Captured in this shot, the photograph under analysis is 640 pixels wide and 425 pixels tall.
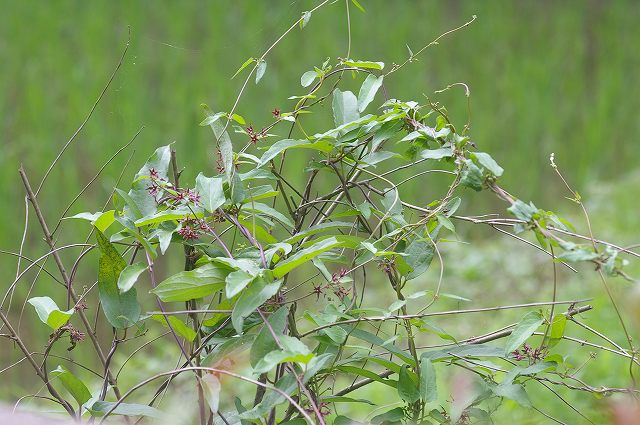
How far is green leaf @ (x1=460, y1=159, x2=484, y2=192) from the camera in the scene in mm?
872

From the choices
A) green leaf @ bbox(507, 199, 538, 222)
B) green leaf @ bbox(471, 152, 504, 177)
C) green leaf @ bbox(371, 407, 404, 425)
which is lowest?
green leaf @ bbox(371, 407, 404, 425)

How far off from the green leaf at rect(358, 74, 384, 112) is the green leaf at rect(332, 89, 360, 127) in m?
0.01

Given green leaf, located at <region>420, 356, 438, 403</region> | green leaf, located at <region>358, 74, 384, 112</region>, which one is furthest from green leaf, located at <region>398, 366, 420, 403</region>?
green leaf, located at <region>358, 74, 384, 112</region>

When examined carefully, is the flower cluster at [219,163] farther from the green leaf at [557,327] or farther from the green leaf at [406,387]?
the green leaf at [557,327]

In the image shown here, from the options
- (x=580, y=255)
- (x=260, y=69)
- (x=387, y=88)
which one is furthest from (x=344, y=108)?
(x=387, y=88)

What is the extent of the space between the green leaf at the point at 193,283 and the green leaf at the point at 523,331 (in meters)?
0.30

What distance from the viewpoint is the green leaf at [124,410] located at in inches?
33.8

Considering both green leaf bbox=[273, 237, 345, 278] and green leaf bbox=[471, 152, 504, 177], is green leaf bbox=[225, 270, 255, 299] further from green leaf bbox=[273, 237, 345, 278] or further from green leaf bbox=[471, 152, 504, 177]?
green leaf bbox=[471, 152, 504, 177]

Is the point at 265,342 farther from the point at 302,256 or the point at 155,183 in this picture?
the point at 155,183

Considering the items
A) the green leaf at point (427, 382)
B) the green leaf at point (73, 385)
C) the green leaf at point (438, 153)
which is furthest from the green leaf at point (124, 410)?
the green leaf at point (438, 153)

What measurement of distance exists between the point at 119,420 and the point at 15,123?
327 cm

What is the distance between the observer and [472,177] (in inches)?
34.4

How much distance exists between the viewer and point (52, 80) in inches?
165

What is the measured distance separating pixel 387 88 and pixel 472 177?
14.0 ft
